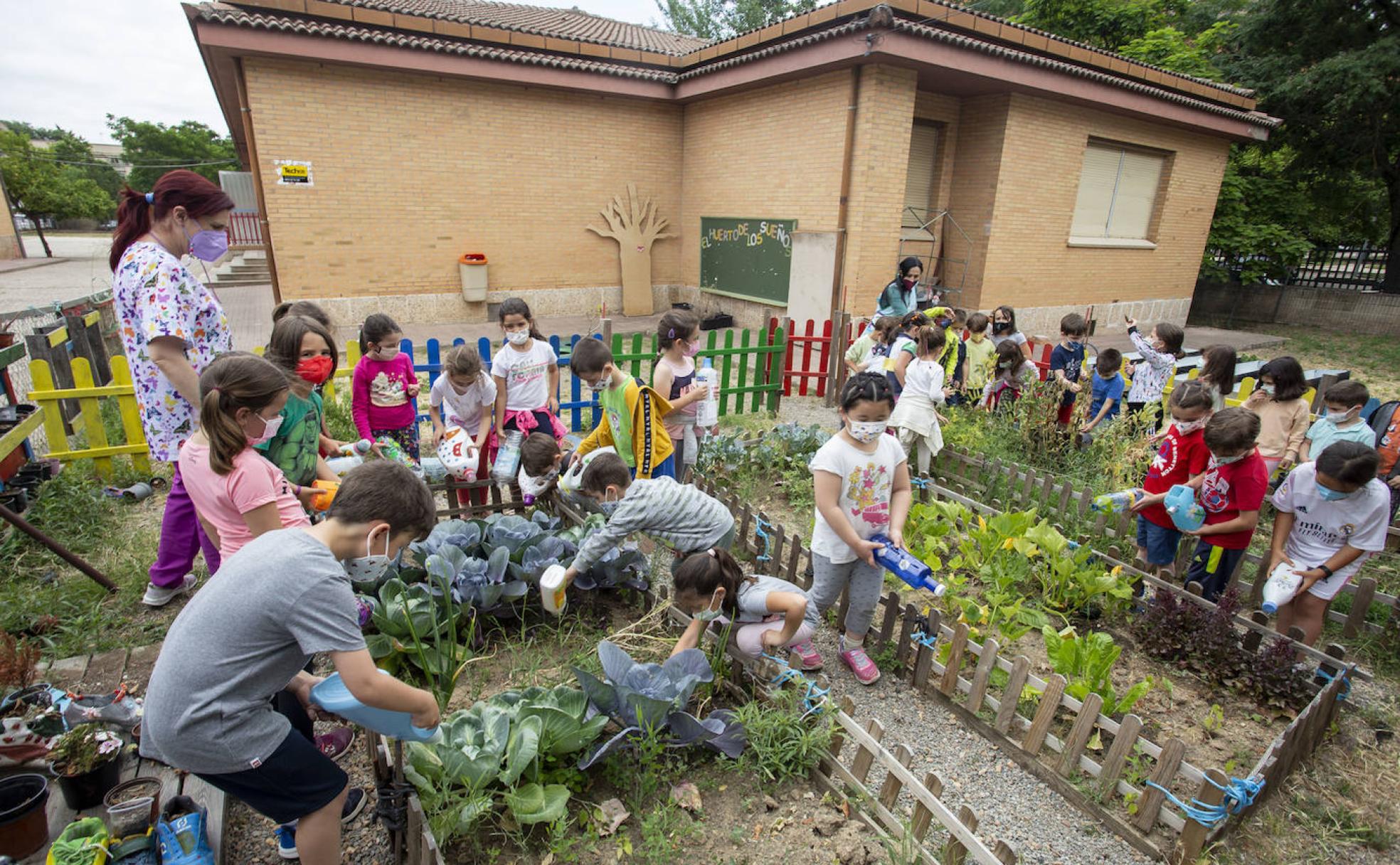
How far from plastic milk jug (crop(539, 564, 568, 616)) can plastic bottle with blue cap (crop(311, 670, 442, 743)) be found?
3.94 ft

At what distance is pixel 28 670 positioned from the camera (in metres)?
2.71

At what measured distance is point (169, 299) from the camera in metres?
2.99

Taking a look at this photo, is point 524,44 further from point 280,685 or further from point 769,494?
point 280,685

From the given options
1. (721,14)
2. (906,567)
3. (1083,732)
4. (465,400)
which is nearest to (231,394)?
(465,400)

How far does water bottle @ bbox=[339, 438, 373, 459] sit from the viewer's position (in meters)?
4.14

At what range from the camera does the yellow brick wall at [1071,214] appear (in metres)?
12.2

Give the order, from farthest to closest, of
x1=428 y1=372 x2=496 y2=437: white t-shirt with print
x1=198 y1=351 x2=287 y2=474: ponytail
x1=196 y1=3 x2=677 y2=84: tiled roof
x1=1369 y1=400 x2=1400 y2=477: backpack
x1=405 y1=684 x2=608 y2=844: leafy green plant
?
x1=196 y1=3 x2=677 y2=84: tiled roof, x1=1369 y1=400 x2=1400 y2=477: backpack, x1=428 y1=372 x2=496 y2=437: white t-shirt with print, x1=198 y1=351 x2=287 y2=474: ponytail, x1=405 y1=684 x2=608 y2=844: leafy green plant

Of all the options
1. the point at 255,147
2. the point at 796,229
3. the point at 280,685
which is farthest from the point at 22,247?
the point at 280,685

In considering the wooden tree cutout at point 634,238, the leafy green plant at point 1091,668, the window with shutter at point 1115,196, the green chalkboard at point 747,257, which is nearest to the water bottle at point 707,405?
the leafy green plant at point 1091,668

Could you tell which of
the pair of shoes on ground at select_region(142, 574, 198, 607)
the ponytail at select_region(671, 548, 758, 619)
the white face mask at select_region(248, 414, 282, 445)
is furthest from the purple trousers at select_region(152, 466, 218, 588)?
the ponytail at select_region(671, 548, 758, 619)

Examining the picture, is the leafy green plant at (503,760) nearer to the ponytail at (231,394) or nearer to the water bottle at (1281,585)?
the ponytail at (231,394)

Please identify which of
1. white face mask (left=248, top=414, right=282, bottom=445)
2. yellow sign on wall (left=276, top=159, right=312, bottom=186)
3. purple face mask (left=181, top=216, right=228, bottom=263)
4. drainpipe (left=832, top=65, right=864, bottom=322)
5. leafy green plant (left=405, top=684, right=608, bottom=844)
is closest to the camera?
leafy green plant (left=405, top=684, right=608, bottom=844)

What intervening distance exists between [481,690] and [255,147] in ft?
37.0

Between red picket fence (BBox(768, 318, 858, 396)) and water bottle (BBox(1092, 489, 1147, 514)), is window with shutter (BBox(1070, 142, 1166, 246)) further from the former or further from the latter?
water bottle (BBox(1092, 489, 1147, 514))
